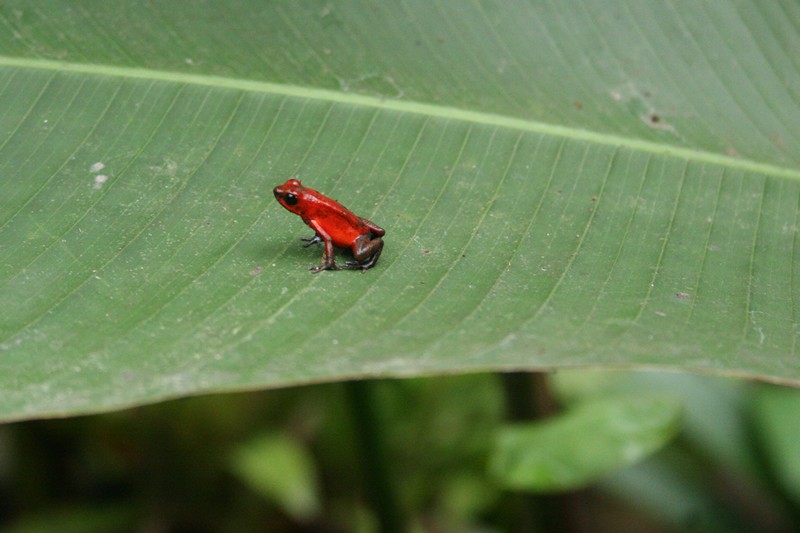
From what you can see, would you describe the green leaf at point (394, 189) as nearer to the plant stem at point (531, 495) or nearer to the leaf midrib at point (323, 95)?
the leaf midrib at point (323, 95)

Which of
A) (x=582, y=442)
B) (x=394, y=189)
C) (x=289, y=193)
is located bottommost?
(x=582, y=442)

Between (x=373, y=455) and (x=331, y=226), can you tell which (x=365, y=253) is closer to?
(x=331, y=226)

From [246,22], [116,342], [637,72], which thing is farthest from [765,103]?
[116,342]

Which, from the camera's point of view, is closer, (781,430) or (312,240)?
(312,240)

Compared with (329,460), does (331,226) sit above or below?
above

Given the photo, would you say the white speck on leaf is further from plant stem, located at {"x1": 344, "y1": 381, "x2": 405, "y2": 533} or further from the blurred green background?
the blurred green background

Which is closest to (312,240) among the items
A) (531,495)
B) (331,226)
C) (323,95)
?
(331,226)

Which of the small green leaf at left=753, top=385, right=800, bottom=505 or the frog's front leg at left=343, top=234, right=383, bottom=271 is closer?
the frog's front leg at left=343, top=234, right=383, bottom=271

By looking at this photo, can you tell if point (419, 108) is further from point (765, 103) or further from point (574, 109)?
point (765, 103)

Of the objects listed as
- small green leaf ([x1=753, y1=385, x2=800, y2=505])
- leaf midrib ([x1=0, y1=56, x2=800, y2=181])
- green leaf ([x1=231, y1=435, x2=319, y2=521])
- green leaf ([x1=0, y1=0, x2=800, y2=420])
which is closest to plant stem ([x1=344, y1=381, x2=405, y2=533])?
green leaf ([x1=0, y1=0, x2=800, y2=420])
